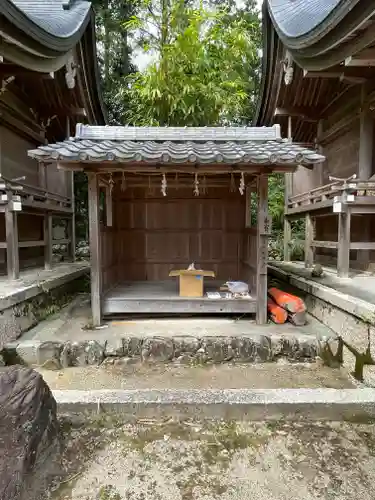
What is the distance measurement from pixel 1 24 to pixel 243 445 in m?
6.24

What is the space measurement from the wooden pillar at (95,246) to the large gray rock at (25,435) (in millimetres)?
2182

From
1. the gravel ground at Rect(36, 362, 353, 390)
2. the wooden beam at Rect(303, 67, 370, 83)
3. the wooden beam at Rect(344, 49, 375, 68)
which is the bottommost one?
the gravel ground at Rect(36, 362, 353, 390)

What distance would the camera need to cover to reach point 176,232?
6977 mm

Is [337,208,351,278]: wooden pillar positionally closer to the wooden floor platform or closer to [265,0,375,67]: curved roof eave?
the wooden floor platform

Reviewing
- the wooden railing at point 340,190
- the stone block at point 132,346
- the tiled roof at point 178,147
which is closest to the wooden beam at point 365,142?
the wooden railing at point 340,190

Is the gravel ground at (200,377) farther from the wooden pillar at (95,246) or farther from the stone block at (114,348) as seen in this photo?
the wooden pillar at (95,246)

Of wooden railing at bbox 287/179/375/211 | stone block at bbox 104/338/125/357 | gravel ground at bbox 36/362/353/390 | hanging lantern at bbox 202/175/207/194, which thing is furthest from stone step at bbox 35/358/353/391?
hanging lantern at bbox 202/175/207/194

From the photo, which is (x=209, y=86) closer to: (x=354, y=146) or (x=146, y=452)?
(x=354, y=146)

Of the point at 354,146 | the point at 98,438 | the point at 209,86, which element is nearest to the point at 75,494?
the point at 98,438

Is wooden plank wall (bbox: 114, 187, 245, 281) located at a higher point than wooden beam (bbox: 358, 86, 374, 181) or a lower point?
lower

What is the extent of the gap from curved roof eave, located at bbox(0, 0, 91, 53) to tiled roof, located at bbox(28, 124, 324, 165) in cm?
175

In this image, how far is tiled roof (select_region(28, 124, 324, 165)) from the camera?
4.26 metres

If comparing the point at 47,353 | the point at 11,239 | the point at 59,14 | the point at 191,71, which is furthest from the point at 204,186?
the point at 191,71

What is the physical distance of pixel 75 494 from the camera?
7.08ft
